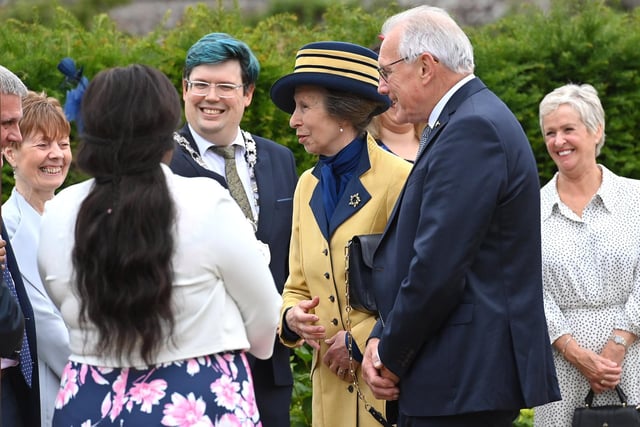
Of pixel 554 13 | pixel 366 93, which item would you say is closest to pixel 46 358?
pixel 366 93

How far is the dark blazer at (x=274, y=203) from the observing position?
483 centimetres

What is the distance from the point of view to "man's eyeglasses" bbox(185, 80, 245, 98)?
500 centimetres

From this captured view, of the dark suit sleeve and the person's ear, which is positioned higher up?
the person's ear

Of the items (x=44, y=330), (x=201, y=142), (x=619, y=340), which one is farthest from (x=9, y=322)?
(x=619, y=340)

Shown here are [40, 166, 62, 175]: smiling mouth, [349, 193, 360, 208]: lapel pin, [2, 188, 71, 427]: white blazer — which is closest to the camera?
[2, 188, 71, 427]: white blazer

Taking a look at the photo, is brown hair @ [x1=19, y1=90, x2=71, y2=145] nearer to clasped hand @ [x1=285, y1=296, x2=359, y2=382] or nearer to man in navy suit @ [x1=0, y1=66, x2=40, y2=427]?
man in navy suit @ [x1=0, y1=66, x2=40, y2=427]

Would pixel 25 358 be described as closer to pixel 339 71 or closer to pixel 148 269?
pixel 148 269

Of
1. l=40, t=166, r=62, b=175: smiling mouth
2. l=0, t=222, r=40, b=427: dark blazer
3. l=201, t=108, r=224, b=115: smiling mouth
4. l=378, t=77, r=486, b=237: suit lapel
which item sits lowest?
l=0, t=222, r=40, b=427: dark blazer

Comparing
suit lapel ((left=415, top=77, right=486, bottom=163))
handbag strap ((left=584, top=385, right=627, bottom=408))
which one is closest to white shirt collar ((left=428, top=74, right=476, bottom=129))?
suit lapel ((left=415, top=77, right=486, bottom=163))

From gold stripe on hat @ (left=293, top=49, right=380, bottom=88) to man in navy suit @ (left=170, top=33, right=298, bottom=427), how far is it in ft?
1.68

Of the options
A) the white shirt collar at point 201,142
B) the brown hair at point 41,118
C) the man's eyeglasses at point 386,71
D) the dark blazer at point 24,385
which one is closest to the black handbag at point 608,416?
the man's eyeglasses at point 386,71

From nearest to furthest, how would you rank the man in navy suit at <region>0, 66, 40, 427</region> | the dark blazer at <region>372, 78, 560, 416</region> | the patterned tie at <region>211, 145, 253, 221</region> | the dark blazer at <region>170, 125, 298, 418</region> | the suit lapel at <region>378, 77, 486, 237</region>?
the dark blazer at <region>372, 78, 560, 416</region>
the suit lapel at <region>378, 77, 486, 237</region>
the man in navy suit at <region>0, 66, 40, 427</region>
the dark blazer at <region>170, 125, 298, 418</region>
the patterned tie at <region>211, 145, 253, 221</region>

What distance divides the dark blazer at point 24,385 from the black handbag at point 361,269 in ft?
4.04

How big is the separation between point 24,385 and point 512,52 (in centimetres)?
450
